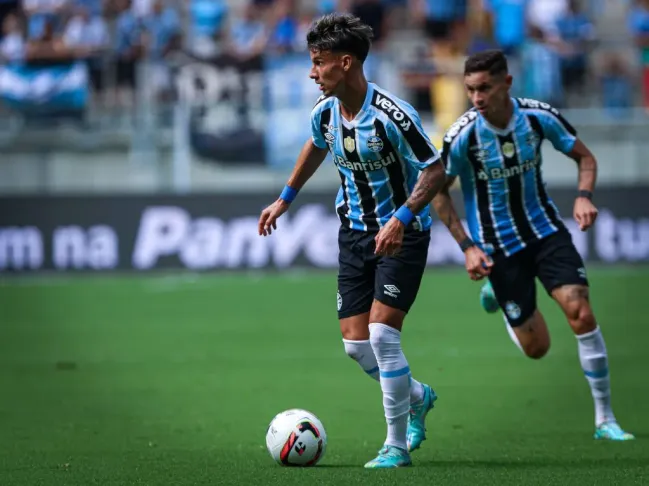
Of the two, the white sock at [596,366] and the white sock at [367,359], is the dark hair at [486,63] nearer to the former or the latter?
the white sock at [596,366]

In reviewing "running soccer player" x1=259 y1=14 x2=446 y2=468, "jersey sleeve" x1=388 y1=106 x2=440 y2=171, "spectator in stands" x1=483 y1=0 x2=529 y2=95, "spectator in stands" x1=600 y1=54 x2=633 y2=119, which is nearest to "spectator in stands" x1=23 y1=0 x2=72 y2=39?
"spectator in stands" x1=483 y1=0 x2=529 y2=95

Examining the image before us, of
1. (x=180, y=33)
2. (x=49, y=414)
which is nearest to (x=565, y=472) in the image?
(x=49, y=414)

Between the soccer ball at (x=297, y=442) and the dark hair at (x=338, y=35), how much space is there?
6.36ft

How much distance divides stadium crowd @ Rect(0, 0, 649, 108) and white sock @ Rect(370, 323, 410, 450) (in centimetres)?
1431

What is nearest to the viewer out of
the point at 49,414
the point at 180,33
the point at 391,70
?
the point at 49,414

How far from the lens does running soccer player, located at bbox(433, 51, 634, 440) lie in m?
7.59

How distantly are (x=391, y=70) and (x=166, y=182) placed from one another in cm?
418

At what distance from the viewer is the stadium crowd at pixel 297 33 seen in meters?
20.8

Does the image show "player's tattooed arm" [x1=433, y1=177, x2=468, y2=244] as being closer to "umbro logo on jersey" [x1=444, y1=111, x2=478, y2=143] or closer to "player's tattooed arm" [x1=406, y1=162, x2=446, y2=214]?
"umbro logo on jersey" [x1=444, y1=111, x2=478, y2=143]

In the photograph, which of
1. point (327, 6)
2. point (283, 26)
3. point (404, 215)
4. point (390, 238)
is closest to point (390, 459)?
point (390, 238)

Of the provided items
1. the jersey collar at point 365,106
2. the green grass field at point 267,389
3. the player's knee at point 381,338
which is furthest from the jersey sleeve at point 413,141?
the green grass field at point 267,389

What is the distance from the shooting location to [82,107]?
20734 millimetres

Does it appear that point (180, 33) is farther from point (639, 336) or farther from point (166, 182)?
point (639, 336)

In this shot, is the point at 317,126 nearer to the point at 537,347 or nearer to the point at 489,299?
the point at 537,347
